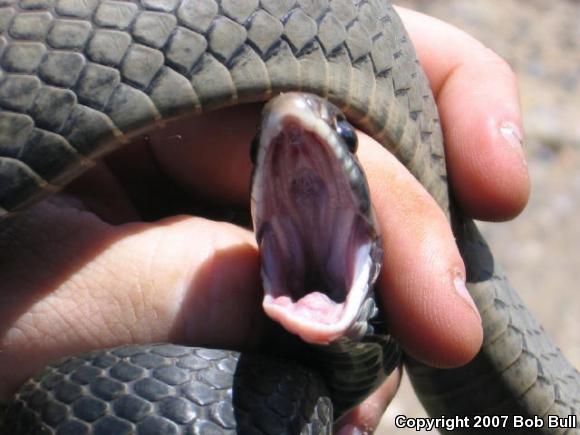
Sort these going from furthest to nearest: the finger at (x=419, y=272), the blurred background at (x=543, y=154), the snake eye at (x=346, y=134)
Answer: the blurred background at (x=543, y=154), the finger at (x=419, y=272), the snake eye at (x=346, y=134)

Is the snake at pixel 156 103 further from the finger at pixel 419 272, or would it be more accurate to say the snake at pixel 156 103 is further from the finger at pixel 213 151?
the finger at pixel 213 151

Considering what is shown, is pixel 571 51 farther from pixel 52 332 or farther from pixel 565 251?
pixel 52 332

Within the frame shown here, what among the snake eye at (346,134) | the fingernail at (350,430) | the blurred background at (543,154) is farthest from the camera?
the blurred background at (543,154)

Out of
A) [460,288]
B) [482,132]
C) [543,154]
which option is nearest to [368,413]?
[460,288]

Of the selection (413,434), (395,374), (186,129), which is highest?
(186,129)

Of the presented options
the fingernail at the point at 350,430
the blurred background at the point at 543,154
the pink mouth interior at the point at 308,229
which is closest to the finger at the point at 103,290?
the pink mouth interior at the point at 308,229

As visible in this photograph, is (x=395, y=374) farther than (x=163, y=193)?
Yes

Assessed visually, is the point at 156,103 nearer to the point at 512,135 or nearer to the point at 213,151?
the point at 213,151

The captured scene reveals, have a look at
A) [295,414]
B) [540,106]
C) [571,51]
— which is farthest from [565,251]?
[295,414]
